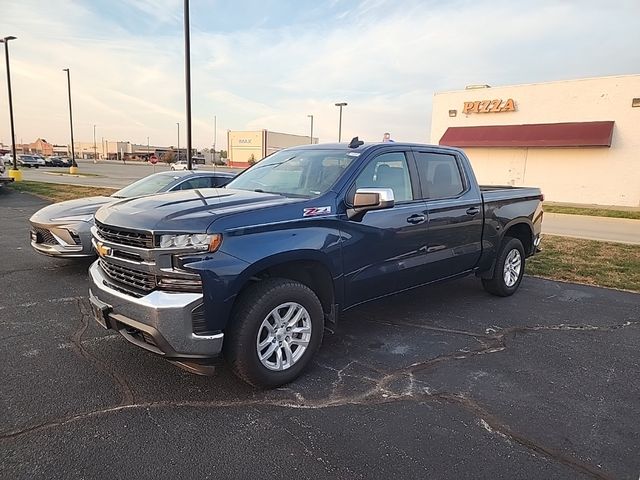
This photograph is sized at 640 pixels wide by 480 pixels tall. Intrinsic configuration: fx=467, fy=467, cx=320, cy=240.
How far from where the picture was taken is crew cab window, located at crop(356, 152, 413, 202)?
423 cm

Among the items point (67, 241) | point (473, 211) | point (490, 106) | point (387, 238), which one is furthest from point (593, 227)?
Result: point (67, 241)

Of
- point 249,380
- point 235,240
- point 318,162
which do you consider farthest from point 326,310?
point 318,162

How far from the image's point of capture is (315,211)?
3689mm

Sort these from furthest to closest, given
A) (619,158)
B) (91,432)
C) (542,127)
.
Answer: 1. (542,127)
2. (619,158)
3. (91,432)

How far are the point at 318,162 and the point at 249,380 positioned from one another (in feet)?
7.05

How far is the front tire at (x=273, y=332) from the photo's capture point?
3.26 meters

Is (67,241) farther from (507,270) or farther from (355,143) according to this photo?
(507,270)

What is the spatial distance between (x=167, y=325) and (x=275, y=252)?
88 cm

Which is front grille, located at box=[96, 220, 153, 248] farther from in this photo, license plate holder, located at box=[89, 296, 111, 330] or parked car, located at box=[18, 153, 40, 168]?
parked car, located at box=[18, 153, 40, 168]


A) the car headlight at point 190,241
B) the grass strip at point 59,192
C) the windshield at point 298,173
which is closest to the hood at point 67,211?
the windshield at point 298,173

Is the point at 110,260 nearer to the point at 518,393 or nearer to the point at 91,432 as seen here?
the point at 91,432

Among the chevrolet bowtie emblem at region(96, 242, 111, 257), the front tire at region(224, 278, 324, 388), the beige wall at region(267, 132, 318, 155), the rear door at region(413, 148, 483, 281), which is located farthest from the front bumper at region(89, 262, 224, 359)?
the beige wall at region(267, 132, 318, 155)

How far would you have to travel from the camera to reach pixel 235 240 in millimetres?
3186

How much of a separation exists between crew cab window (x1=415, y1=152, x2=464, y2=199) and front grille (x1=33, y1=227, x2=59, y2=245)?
5.00m
